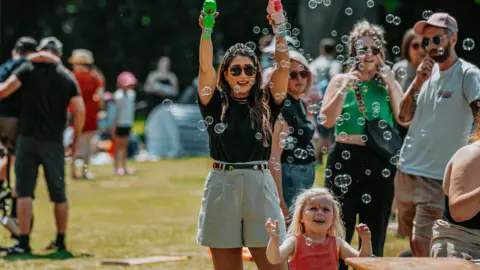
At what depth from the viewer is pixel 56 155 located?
9359 millimetres

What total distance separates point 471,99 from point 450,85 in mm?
171

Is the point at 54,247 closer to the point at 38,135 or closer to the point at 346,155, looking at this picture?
the point at 38,135

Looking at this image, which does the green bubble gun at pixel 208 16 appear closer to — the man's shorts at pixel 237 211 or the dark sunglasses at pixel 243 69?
the dark sunglasses at pixel 243 69

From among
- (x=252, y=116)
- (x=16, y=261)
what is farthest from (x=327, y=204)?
(x=16, y=261)

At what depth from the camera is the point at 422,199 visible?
6.78 meters

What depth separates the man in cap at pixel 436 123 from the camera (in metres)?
6.66

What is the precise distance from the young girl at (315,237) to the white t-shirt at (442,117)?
1.28 m

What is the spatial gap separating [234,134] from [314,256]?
0.78 metres

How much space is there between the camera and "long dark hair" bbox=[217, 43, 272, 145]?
19.0ft

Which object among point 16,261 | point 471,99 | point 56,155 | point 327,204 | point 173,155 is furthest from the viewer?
point 173,155

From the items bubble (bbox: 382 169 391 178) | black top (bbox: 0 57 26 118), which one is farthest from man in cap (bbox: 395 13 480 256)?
black top (bbox: 0 57 26 118)

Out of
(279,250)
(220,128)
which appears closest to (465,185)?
(279,250)

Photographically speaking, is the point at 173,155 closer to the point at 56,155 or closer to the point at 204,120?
the point at 56,155

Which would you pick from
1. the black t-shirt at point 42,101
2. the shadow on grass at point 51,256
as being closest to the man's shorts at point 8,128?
the black t-shirt at point 42,101
